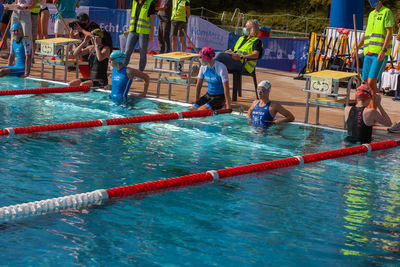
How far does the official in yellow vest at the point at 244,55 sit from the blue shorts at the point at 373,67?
2144 mm

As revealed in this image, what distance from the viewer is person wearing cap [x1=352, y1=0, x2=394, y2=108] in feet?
29.2

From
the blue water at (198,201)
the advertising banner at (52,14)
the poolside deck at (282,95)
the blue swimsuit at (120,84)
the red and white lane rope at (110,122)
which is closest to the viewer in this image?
the blue water at (198,201)

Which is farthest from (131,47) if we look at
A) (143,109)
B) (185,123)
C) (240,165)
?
(240,165)

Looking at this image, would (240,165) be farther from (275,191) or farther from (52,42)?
(52,42)

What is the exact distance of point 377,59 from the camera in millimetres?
8883

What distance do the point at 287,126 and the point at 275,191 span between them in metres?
3.18

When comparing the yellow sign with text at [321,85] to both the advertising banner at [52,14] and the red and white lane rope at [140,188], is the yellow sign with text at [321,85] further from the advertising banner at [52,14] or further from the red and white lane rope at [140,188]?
the advertising banner at [52,14]

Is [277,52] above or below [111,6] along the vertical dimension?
below

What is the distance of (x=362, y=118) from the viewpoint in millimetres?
8023

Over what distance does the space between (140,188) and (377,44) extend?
507 cm

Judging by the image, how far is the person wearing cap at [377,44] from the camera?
8.90m

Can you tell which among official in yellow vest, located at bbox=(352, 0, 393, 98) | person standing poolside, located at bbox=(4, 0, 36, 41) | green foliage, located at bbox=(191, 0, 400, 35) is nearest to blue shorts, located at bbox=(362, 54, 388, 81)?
official in yellow vest, located at bbox=(352, 0, 393, 98)

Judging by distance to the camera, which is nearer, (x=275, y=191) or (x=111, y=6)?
(x=275, y=191)

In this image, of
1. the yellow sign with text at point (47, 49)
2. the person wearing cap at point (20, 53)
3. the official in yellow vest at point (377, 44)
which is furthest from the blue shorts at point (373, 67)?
the person wearing cap at point (20, 53)
